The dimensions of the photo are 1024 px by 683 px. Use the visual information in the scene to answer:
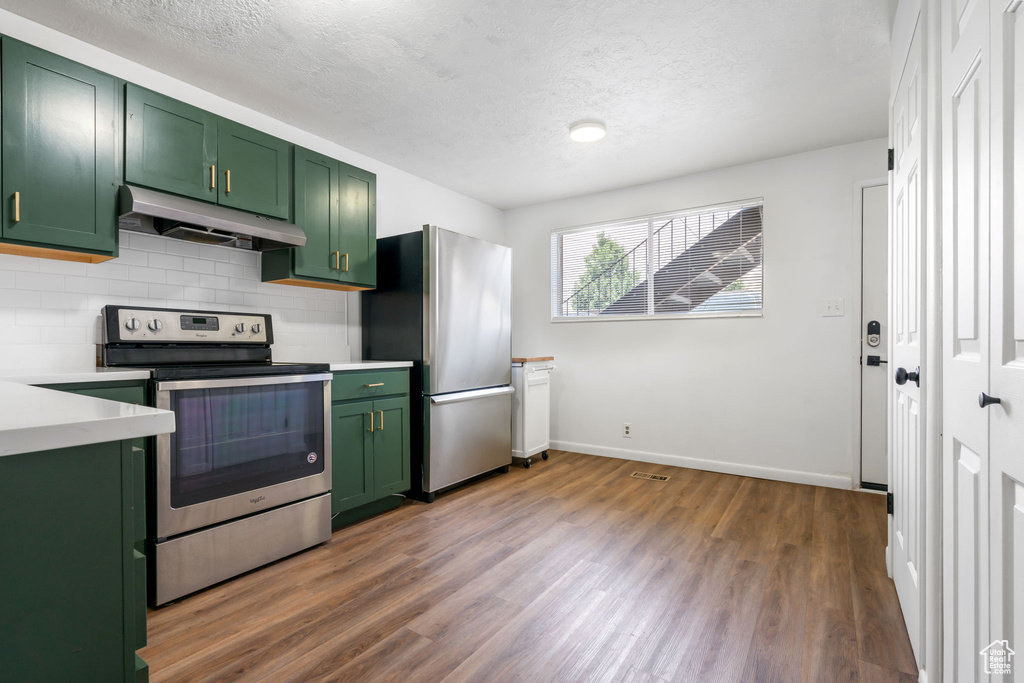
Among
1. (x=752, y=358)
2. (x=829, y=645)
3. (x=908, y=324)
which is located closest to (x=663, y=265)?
(x=752, y=358)

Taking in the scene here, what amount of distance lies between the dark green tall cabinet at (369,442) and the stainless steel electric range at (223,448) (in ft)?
→ 0.47

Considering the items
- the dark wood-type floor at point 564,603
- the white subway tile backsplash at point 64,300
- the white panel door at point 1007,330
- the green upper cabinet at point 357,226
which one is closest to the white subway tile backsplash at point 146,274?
the white subway tile backsplash at point 64,300

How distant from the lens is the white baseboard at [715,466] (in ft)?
11.5

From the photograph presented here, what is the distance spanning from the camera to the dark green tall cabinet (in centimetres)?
278

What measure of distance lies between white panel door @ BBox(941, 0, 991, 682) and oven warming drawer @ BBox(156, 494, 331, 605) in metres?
2.48

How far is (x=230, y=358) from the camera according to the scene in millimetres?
2668

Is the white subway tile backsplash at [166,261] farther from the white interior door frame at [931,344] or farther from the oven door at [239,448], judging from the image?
the white interior door frame at [931,344]

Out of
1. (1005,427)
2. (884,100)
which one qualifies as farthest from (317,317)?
(884,100)

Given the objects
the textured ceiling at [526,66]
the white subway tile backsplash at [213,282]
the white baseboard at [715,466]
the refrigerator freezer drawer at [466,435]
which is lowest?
the white baseboard at [715,466]

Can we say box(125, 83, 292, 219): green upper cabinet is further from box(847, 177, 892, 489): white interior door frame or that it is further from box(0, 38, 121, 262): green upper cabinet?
box(847, 177, 892, 489): white interior door frame

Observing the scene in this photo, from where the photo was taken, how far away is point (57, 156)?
198 cm

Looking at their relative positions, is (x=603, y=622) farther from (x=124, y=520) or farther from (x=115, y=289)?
(x=115, y=289)

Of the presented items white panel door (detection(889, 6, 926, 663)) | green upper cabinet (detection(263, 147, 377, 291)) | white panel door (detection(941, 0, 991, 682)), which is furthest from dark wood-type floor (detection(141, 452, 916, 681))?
green upper cabinet (detection(263, 147, 377, 291))

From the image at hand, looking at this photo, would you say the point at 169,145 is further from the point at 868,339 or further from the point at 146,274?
the point at 868,339
